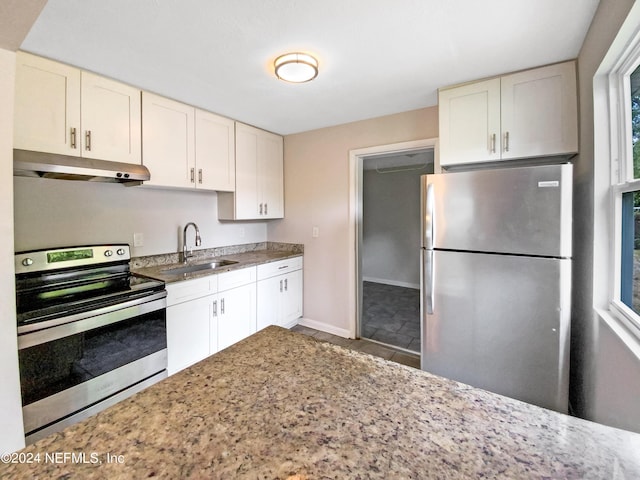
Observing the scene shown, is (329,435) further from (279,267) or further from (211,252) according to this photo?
(211,252)

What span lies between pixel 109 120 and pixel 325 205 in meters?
2.03

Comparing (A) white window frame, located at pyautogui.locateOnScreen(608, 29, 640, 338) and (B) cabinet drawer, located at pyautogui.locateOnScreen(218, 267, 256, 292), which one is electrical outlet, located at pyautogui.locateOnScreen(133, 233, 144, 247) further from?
(A) white window frame, located at pyautogui.locateOnScreen(608, 29, 640, 338)

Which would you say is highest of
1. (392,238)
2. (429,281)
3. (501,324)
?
(392,238)

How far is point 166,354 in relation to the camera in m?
2.11

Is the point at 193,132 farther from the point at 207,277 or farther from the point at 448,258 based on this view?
the point at 448,258

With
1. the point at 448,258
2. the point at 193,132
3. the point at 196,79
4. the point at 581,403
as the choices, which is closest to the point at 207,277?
the point at 193,132

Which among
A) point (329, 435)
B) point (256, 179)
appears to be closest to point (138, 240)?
point (256, 179)

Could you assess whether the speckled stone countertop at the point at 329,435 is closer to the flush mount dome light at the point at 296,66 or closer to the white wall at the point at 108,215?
the flush mount dome light at the point at 296,66

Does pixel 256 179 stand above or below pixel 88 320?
above

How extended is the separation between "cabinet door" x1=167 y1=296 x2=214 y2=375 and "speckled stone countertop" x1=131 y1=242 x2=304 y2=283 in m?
0.24

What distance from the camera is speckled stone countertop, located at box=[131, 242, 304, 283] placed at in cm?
239

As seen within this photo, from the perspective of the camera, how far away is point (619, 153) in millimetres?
1396

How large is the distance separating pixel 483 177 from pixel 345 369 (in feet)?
4.84

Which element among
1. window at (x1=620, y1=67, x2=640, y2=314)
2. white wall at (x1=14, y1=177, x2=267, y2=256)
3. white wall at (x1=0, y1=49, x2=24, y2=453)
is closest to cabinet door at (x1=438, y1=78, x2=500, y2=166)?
window at (x1=620, y1=67, x2=640, y2=314)
